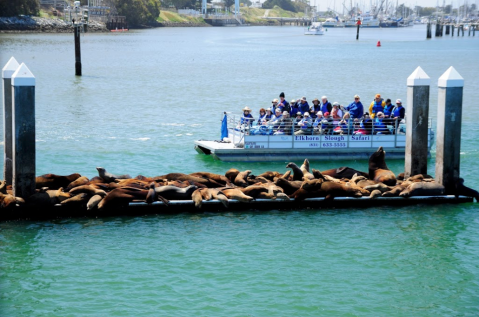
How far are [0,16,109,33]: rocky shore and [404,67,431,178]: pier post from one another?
103 metres

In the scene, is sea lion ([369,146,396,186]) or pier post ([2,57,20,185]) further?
sea lion ([369,146,396,186])

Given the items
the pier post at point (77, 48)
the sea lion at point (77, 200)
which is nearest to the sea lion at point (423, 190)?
the sea lion at point (77, 200)

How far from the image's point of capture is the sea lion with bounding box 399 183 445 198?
60.4 ft

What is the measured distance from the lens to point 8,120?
56.2 ft

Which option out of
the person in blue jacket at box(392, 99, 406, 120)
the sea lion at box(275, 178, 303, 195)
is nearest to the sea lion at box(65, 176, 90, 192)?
the sea lion at box(275, 178, 303, 195)

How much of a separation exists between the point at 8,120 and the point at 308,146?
9995 millimetres

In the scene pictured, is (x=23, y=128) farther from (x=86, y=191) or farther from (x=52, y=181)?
(x=86, y=191)

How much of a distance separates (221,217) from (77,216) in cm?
340

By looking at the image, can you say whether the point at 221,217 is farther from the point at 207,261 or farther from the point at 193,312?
the point at 193,312

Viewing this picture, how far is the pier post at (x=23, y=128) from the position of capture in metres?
16.4

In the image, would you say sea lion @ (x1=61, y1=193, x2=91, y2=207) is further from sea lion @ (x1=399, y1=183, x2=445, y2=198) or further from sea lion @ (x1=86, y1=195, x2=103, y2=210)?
sea lion @ (x1=399, y1=183, x2=445, y2=198)

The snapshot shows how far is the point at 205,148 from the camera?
24.3 metres

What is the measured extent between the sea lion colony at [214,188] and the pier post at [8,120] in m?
0.46

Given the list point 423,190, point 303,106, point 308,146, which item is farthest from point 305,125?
point 423,190
